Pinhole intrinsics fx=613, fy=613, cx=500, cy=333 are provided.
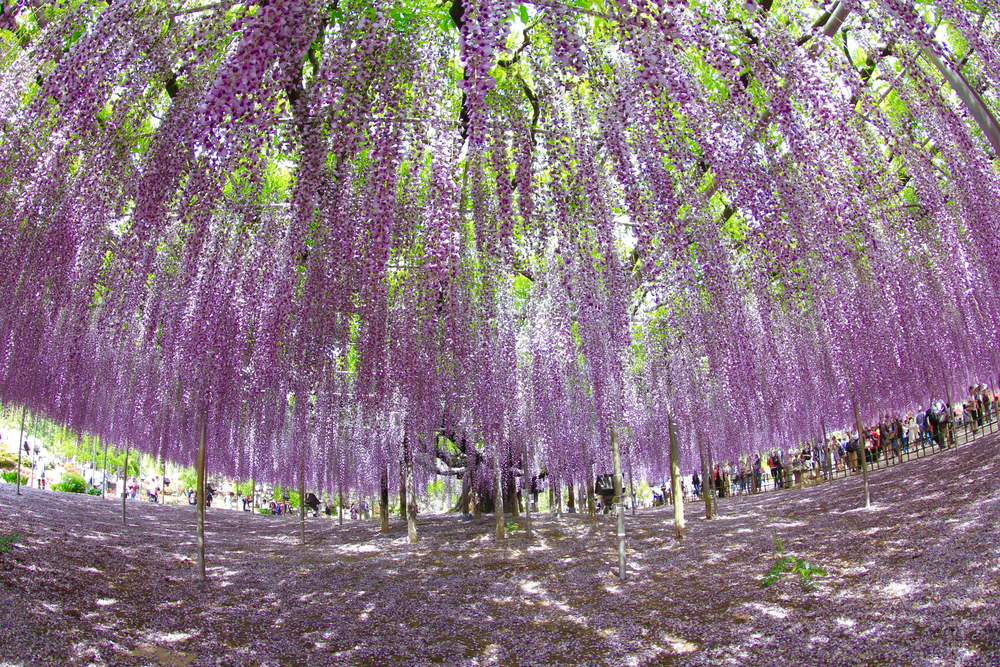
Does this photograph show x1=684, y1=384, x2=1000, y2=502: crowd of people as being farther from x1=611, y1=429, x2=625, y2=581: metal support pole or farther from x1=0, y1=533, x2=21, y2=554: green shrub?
x1=0, y1=533, x2=21, y2=554: green shrub

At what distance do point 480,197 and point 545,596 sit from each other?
4.93 meters

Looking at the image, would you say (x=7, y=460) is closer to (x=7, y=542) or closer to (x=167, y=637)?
(x=7, y=542)

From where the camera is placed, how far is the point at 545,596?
25.1ft

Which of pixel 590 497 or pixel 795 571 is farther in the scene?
pixel 590 497

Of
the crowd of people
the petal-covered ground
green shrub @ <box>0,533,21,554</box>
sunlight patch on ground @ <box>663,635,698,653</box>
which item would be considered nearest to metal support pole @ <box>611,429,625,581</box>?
the petal-covered ground

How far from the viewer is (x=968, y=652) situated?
4293 mm

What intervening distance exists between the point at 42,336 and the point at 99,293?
2.52m

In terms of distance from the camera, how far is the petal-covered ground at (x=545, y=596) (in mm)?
5133

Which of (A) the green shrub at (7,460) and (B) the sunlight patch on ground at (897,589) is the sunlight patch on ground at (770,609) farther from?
→ (A) the green shrub at (7,460)

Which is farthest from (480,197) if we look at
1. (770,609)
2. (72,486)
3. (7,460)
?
(7,460)

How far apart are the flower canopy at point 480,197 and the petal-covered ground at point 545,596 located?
2291 millimetres

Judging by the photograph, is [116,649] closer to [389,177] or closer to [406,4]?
[389,177]

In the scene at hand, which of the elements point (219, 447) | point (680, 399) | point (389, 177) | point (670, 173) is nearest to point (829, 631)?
point (670, 173)

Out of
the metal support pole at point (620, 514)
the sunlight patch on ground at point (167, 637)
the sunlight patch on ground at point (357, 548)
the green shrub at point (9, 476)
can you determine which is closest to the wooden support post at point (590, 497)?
the sunlight patch on ground at point (357, 548)
